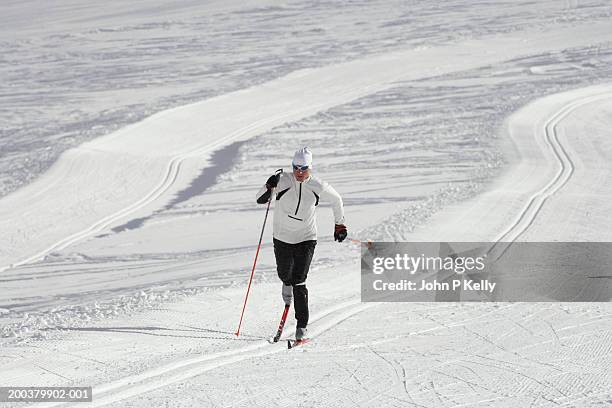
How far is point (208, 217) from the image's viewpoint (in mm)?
20438

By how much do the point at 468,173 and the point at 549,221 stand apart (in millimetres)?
7065

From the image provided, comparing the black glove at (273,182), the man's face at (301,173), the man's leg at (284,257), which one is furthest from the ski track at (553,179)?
the black glove at (273,182)

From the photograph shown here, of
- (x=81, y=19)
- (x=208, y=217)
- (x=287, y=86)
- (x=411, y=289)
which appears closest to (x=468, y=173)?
(x=208, y=217)

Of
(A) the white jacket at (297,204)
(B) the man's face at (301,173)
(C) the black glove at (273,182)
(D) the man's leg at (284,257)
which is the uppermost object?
(B) the man's face at (301,173)

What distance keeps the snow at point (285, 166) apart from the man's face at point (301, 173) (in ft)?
5.15

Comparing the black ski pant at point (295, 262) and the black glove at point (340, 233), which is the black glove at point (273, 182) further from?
the black glove at point (340, 233)

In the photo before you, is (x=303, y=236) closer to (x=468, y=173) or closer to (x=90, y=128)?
(x=468, y=173)

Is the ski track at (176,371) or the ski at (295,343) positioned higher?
the ski track at (176,371)

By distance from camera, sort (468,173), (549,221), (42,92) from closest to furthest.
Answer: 1. (549,221)
2. (468,173)
3. (42,92)

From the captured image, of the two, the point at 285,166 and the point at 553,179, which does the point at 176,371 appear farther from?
the point at 285,166

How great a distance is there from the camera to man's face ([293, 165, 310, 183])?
8.08m

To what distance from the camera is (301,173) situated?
319 inches

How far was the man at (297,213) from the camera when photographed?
816 cm

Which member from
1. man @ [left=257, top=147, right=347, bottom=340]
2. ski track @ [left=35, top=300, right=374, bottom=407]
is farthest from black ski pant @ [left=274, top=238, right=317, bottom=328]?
ski track @ [left=35, top=300, right=374, bottom=407]
